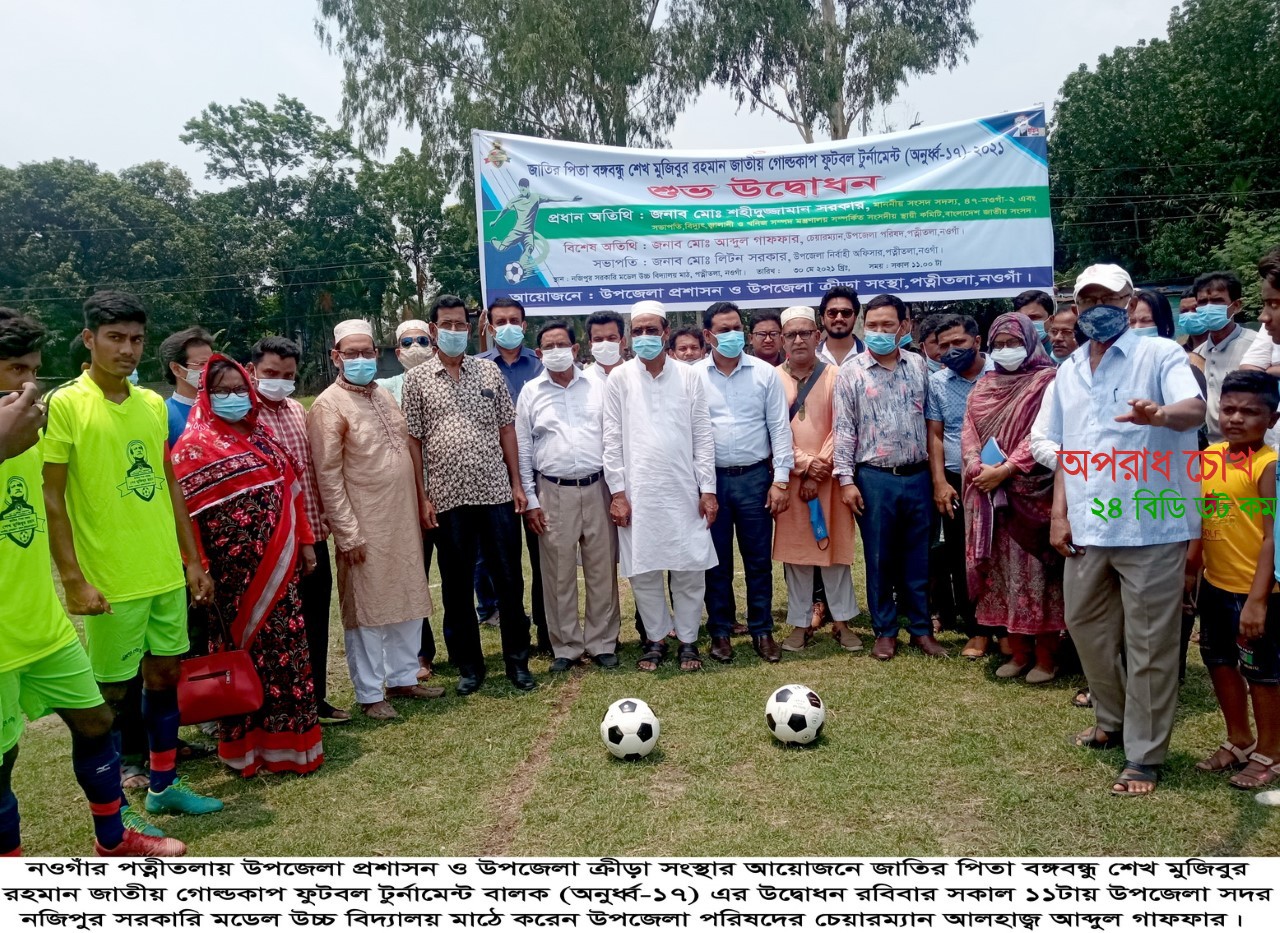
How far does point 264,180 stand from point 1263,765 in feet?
146

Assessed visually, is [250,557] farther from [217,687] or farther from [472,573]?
[472,573]

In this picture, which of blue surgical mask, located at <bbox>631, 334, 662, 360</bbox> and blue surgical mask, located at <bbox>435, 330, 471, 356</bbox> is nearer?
blue surgical mask, located at <bbox>435, 330, 471, 356</bbox>

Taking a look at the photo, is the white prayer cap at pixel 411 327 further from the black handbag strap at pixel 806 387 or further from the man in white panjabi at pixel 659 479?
the black handbag strap at pixel 806 387

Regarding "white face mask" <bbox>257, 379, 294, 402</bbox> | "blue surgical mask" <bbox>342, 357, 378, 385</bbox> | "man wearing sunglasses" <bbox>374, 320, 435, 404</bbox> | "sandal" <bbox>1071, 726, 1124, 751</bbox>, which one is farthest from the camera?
"man wearing sunglasses" <bbox>374, 320, 435, 404</bbox>

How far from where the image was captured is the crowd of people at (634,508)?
350 cm

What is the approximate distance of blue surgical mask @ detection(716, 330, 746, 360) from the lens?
5.58 meters

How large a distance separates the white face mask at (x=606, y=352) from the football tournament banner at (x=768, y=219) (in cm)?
244

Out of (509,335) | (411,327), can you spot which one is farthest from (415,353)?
(509,335)

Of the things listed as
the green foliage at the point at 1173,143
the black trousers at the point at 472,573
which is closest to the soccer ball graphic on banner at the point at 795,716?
the black trousers at the point at 472,573

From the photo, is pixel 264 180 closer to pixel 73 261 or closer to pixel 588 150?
pixel 73 261

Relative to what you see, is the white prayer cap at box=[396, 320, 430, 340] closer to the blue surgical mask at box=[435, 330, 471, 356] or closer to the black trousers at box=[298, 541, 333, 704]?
the blue surgical mask at box=[435, 330, 471, 356]

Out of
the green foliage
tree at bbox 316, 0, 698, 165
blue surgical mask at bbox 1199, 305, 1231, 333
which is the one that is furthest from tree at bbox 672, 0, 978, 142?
blue surgical mask at bbox 1199, 305, 1231, 333

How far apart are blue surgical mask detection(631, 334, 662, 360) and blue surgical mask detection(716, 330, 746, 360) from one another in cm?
39
